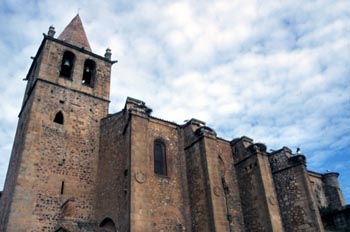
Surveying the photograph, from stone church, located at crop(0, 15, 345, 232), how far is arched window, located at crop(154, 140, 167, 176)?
0.19 feet

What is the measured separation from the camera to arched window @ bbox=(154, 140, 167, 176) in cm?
1519

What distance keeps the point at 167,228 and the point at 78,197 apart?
14.8 feet

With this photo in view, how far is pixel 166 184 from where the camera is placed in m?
14.7

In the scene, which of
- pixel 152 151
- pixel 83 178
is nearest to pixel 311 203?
pixel 152 151

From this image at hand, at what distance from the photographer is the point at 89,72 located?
19359mm

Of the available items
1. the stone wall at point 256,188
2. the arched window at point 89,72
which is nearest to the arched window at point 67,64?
the arched window at point 89,72

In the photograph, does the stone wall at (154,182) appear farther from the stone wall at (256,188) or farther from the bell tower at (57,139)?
the stone wall at (256,188)

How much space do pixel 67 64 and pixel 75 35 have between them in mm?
3074

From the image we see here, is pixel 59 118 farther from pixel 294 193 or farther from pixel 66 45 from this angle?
pixel 294 193

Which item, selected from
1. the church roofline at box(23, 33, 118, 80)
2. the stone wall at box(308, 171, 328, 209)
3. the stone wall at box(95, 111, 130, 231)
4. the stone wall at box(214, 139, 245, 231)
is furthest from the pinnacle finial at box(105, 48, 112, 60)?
the stone wall at box(308, 171, 328, 209)

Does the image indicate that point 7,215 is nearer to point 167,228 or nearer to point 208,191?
point 167,228

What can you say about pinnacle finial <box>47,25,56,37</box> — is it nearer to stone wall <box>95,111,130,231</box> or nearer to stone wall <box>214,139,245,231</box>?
stone wall <box>95,111,130,231</box>

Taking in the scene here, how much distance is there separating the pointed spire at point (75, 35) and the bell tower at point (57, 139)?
0.27ft

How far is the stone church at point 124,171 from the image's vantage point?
512 inches
